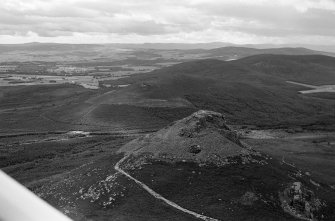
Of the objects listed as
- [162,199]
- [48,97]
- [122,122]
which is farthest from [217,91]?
[162,199]

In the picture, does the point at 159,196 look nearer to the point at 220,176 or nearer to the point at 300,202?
the point at 220,176

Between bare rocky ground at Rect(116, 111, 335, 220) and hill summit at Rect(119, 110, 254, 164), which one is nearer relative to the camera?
bare rocky ground at Rect(116, 111, 335, 220)

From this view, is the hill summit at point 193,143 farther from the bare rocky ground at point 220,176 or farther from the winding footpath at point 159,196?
the winding footpath at point 159,196

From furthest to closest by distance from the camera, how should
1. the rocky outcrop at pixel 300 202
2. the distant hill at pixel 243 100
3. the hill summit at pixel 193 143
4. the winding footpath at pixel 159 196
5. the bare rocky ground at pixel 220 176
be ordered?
the distant hill at pixel 243 100
the hill summit at pixel 193 143
the bare rocky ground at pixel 220 176
the rocky outcrop at pixel 300 202
the winding footpath at pixel 159 196

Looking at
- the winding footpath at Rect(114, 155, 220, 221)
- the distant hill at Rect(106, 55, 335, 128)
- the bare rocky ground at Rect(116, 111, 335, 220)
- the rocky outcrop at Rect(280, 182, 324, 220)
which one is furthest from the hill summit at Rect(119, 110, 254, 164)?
the distant hill at Rect(106, 55, 335, 128)

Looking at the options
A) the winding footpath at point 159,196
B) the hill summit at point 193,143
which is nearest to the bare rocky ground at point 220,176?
the hill summit at point 193,143

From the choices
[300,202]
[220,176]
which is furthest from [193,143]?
[300,202]

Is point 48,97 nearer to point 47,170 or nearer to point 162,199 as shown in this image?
point 47,170

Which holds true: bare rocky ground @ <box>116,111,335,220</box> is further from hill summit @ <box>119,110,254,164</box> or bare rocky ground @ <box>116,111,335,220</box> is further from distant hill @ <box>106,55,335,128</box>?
distant hill @ <box>106,55,335,128</box>
